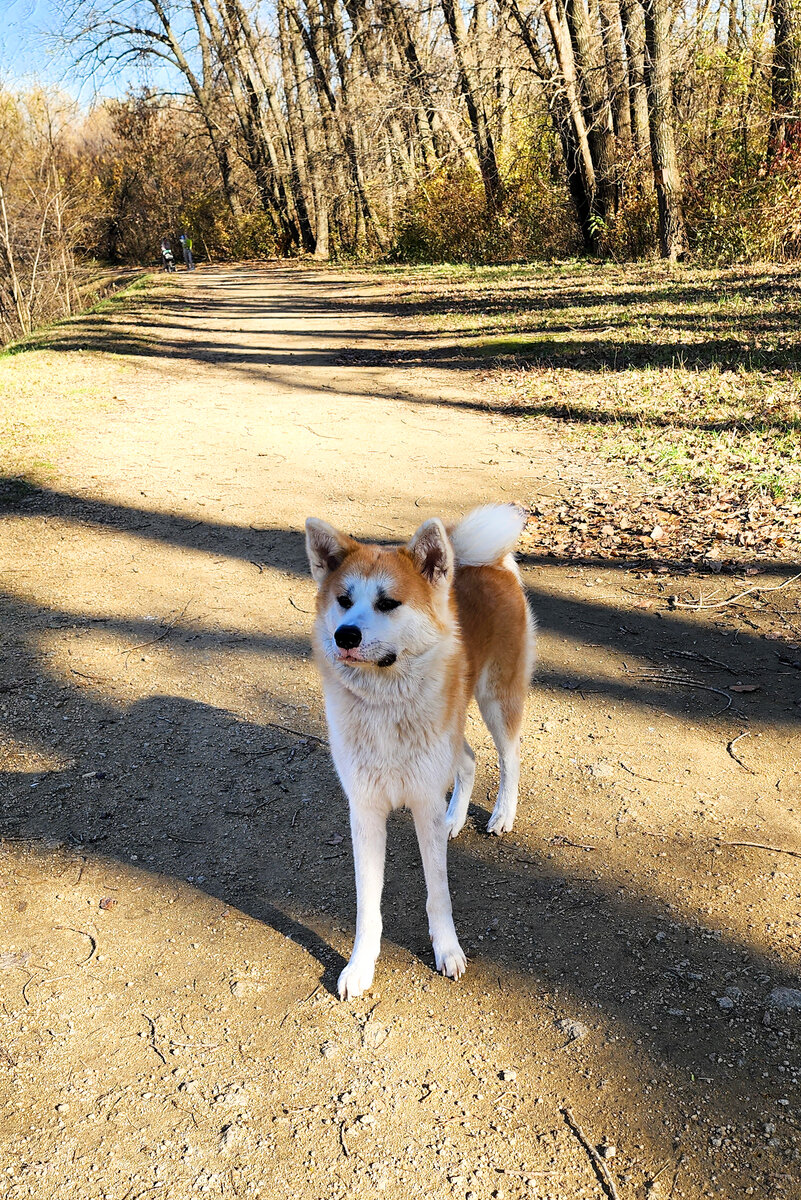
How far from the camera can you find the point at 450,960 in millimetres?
2803

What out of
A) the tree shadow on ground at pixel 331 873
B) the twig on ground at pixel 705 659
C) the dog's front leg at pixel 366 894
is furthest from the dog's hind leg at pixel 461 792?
the twig on ground at pixel 705 659

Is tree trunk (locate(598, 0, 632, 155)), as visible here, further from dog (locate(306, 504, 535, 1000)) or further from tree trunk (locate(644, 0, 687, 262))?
dog (locate(306, 504, 535, 1000))

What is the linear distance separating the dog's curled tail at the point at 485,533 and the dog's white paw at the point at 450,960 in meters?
1.32

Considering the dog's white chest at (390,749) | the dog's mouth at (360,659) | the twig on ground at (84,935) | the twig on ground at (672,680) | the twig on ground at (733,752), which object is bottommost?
the twig on ground at (84,935)

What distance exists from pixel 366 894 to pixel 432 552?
1.10 metres

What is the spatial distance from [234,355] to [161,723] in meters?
11.9

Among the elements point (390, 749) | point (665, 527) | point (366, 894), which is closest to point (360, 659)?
point (390, 749)

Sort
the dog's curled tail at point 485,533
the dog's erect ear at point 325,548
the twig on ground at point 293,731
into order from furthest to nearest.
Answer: the twig on ground at point 293,731, the dog's curled tail at point 485,533, the dog's erect ear at point 325,548

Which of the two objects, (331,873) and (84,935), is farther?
(331,873)

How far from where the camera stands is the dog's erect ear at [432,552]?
2641 mm

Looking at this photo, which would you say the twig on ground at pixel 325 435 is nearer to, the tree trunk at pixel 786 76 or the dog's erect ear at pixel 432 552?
the dog's erect ear at pixel 432 552

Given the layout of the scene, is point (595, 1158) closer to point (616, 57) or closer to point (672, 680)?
point (672, 680)

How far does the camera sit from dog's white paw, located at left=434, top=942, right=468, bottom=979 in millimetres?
2797

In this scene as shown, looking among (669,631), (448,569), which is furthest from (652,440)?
(448,569)
